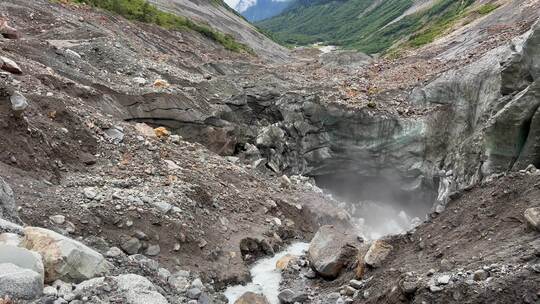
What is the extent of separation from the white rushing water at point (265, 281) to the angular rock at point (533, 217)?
7501 mm

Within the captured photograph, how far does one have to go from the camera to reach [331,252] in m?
16.6

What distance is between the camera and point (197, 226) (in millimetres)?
18500

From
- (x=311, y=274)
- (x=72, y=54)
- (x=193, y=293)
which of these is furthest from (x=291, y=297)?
(x=72, y=54)

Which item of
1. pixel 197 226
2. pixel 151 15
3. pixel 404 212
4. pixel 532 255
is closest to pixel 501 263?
pixel 532 255

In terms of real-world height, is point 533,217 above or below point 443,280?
above

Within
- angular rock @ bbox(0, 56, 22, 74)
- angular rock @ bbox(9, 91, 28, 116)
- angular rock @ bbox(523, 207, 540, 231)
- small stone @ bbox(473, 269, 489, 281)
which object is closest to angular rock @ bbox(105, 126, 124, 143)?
angular rock @ bbox(0, 56, 22, 74)

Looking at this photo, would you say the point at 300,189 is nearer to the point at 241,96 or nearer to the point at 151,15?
the point at 241,96

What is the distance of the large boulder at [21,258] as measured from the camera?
9.23 metres

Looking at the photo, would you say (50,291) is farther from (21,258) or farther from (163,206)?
(163,206)

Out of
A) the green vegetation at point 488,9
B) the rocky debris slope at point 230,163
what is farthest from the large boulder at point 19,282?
the green vegetation at point 488,9

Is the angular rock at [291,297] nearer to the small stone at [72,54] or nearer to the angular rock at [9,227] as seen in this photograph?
the angular rock at [9,227]

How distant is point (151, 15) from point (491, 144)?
49375 mm

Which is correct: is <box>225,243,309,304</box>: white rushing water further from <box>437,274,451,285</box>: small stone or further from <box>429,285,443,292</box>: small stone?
<box>437,274,451,285</box>: small stone

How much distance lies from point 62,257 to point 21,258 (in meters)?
0.91
